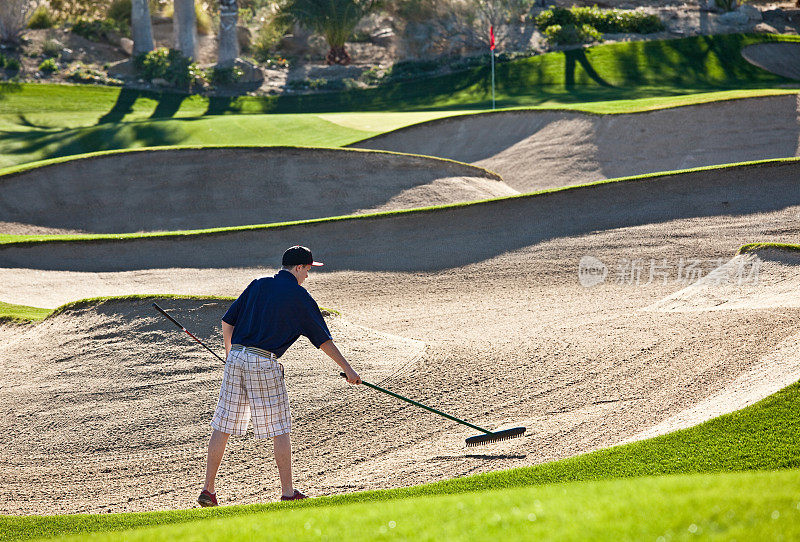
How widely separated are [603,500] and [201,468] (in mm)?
4693

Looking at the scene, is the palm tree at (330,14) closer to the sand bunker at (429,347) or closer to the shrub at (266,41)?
the shrub at (266,41)

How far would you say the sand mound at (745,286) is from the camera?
10.7 meters

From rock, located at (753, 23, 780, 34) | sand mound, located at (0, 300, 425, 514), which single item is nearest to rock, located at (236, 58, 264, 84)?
rock, located at (753, 23, 780, 34)

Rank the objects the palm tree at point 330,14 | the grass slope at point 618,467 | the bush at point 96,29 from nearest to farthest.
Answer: the grass slope at point 618,467 < the palm tree at point 330,14 < the bush at point 96,29

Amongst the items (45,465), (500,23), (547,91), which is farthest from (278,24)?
(45,465)

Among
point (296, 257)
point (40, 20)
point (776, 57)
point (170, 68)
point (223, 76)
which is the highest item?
point (40, 20)

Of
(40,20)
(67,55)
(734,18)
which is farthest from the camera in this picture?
(40,20)

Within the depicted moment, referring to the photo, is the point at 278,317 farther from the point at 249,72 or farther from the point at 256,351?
the point at 249,72

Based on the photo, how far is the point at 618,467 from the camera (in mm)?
5883

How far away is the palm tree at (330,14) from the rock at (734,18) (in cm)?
1853

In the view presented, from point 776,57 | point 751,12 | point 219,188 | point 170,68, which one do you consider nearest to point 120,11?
point 170,68

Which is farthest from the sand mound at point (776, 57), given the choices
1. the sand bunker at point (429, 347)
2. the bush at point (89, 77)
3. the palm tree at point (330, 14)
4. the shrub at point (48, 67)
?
the shrub at point (48, 67)

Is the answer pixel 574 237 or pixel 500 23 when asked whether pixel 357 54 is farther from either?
pixel 574 237

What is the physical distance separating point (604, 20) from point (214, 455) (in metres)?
Result: 38.5
